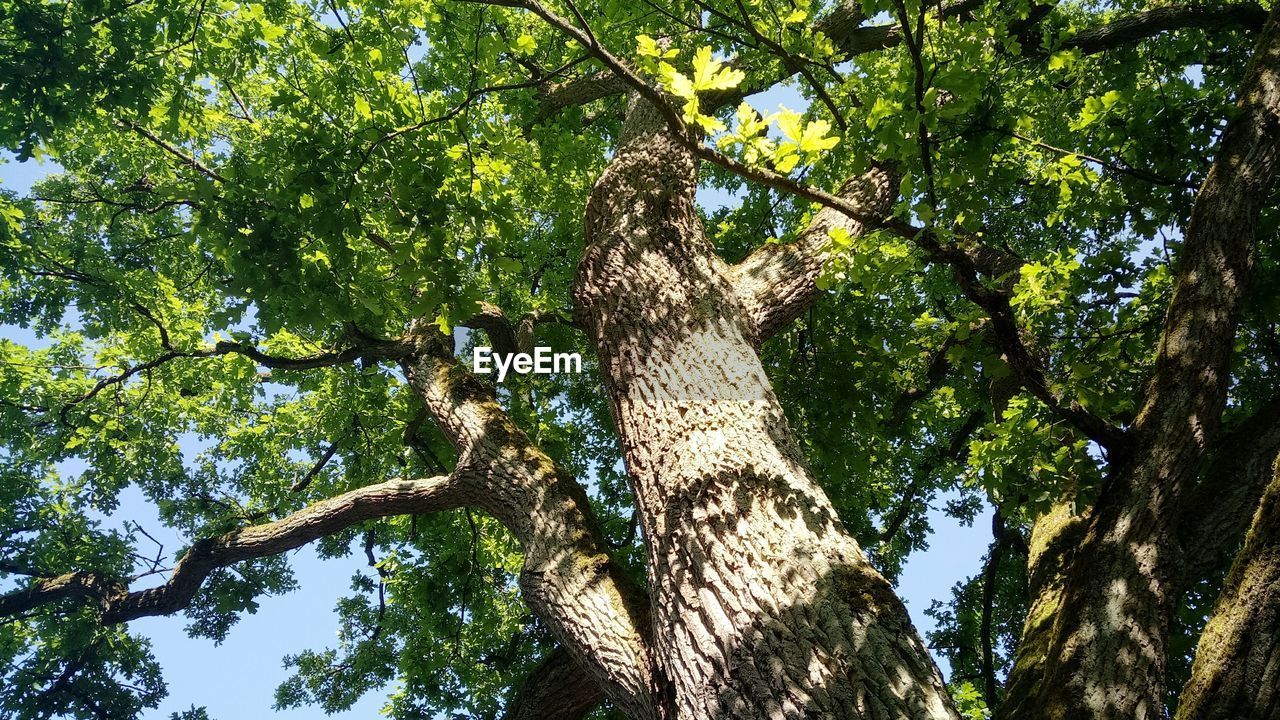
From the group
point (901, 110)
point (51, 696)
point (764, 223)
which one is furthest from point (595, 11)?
point (51, 696)

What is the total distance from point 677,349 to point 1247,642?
228 centimetres

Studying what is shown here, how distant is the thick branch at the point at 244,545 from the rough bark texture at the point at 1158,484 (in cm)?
351

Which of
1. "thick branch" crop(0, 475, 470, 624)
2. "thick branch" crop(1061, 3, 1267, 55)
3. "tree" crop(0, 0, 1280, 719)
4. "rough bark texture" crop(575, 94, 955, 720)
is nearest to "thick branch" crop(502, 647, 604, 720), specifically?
"tree" crop(0, 0, 1280, 719)

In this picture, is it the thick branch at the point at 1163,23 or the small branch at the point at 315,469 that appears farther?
the small branch at the point at 315,469

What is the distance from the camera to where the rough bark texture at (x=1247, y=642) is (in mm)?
1679

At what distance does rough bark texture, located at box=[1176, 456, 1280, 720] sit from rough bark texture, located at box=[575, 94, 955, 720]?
0.66m

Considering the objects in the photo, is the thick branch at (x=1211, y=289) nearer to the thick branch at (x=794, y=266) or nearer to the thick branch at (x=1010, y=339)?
the thick branch at (x=1010, y=339)

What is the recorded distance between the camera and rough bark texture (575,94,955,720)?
7.10 feet

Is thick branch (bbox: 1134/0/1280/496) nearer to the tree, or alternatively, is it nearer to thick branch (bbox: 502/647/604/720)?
the tree

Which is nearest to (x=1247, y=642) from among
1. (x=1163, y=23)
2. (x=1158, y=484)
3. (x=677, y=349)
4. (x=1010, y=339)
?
(x=1158, y=484)

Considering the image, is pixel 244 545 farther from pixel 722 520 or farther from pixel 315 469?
pixel 722 520

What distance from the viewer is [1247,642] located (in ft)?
5.72

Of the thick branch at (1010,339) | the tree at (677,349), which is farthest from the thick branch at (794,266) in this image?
the thick branch at (1010,339)

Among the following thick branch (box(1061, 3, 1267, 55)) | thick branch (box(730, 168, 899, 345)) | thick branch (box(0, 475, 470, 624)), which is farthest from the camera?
thick branch (box(0, 475, 470, 624))
